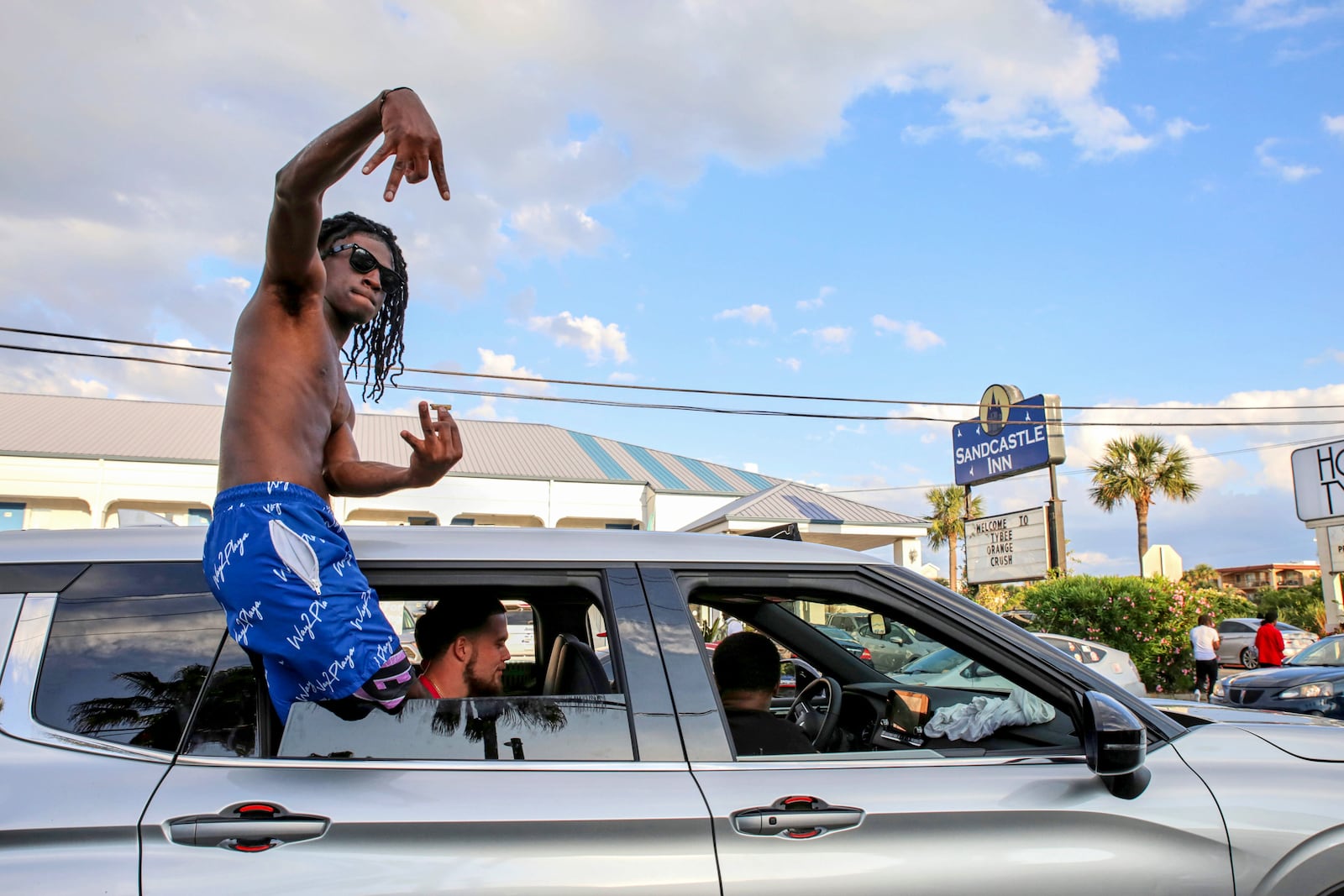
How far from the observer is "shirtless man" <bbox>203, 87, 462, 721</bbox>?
194cm

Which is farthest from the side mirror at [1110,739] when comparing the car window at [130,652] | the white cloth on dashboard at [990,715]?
the car window at [130,652]

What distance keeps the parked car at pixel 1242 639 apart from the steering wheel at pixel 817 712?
26185mm

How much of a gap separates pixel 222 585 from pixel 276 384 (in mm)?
493

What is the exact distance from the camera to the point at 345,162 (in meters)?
2.03

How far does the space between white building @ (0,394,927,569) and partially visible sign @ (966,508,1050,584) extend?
3369 millimetres

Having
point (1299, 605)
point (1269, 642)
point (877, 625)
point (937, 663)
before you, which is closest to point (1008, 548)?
point (1269, 642)

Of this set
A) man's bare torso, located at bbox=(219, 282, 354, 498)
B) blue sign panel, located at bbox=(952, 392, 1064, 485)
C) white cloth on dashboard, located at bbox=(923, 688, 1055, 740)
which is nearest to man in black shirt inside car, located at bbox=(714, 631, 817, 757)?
white cloth on dashboard, located at bbox=(923, 688, 1055, 740)

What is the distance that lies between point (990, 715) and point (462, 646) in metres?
1.48

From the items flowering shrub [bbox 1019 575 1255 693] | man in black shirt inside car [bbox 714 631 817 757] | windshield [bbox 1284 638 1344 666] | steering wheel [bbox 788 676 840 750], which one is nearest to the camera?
man in black shirt inside car [bbox 714 631 817 757]

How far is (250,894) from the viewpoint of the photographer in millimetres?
1715

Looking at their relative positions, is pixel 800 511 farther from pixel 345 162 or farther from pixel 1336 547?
pixel 345 162

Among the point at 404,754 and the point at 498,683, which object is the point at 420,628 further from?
the point at 404,754

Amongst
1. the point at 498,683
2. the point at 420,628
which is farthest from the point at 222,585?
the point at 498,683

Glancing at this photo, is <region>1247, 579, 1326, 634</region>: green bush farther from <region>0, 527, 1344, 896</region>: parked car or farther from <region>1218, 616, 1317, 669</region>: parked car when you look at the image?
<region>0, 527, 1344, 896</region>: parked car
